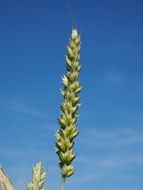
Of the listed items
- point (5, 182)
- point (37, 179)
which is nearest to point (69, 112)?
point (37, 179)

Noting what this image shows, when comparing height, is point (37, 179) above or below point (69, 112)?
below

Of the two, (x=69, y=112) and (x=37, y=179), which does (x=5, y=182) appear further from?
(x=69, y=112)

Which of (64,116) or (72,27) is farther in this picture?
(72,27)

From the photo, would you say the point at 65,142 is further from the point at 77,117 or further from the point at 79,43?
the point at 79,43

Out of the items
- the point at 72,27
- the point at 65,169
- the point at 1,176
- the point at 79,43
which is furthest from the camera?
the point at 1,176

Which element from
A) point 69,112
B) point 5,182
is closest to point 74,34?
point 69,112

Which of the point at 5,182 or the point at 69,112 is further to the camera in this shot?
the point at 5,182

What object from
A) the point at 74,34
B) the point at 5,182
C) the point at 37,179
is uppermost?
the point at 74,34

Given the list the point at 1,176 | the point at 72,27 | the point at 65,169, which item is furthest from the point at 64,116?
the point at 1,176
